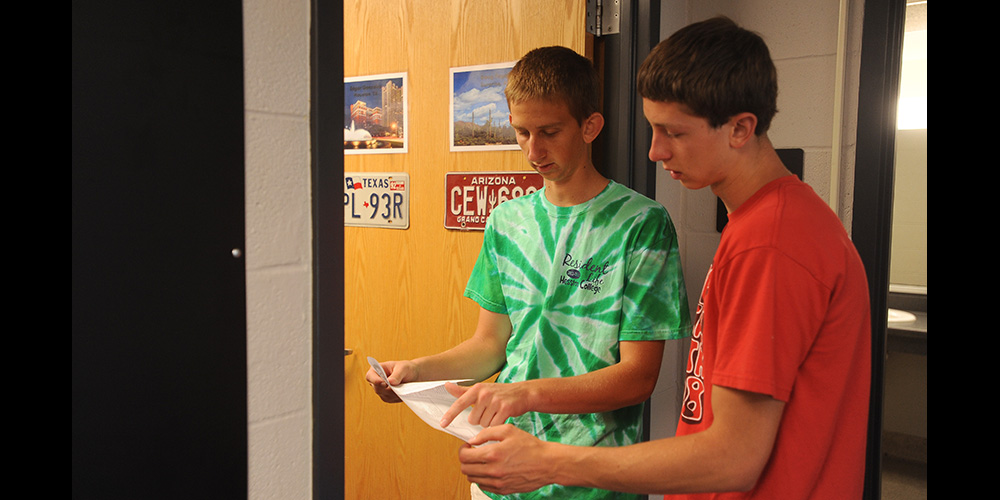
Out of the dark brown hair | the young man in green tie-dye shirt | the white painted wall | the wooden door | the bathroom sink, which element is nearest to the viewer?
the white painted wall

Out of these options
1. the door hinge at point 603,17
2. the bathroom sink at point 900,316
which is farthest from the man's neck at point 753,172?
the bathroom sink at point 900,316

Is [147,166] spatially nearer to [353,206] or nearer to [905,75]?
[353,206]

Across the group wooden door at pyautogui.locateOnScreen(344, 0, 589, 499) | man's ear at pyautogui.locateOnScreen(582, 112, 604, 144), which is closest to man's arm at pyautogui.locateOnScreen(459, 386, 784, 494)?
man's ear at pyautogui.locateOnScreen(582, 112, 604, 144)

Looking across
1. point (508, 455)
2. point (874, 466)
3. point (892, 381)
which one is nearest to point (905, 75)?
point (892, 381)

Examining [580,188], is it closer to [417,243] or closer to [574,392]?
[574,392]

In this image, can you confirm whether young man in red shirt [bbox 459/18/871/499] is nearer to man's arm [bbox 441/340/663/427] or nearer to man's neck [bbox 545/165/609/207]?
man's arm [bbox 441/340/663/427]

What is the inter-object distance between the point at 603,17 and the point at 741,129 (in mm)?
871

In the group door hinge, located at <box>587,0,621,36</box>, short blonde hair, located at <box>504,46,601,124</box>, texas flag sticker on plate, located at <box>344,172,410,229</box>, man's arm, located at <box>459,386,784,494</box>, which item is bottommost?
man's arm, located at <box>459,386,784,494</box>

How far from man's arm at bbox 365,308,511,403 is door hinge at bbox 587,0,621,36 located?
31.5 inches

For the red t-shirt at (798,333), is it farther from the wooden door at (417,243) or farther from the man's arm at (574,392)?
the wooden door at (417,243)

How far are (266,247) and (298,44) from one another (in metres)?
0.27

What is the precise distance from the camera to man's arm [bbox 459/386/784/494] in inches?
34.7

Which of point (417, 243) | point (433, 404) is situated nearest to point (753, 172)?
point (433, 404)

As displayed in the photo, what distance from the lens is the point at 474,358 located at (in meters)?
1.48
